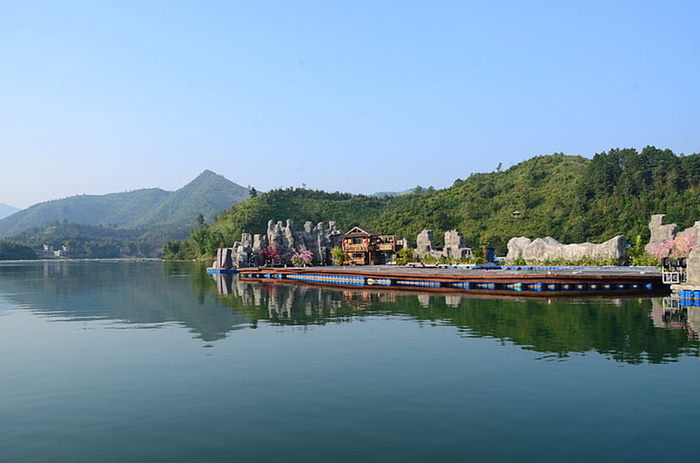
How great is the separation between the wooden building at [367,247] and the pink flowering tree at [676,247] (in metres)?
47.4

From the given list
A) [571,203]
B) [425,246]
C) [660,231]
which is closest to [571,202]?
[571,203]

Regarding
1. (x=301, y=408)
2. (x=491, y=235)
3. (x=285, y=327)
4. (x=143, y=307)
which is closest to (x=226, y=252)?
(x=491, y=235)

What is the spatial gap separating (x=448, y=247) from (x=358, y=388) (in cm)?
7709

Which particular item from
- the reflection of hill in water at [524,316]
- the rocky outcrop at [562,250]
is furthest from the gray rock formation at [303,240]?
the reflection of hill in water at [524,316]

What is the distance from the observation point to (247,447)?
629 inches

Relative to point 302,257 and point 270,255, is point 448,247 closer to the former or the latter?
point 302,257

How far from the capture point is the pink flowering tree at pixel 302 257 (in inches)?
→ 4243

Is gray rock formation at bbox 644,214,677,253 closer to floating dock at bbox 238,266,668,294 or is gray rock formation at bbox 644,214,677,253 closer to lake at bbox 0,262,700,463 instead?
floating dock at bbox 238,266,668,294

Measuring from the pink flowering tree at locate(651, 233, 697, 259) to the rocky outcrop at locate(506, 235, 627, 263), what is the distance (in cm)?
478

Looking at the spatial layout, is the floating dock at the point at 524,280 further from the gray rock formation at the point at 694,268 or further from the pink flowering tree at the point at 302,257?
the pink flowering tree at the point at 302,257

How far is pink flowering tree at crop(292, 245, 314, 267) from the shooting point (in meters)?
108

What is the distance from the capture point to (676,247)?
66.5 m

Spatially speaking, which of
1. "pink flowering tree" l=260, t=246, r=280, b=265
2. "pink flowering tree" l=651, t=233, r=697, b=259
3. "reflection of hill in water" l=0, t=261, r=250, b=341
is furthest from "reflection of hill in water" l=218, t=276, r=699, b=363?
"pink flowering tree" l=260, t=246, r=280, b=265

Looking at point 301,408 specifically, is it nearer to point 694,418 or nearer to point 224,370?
point 224,370
